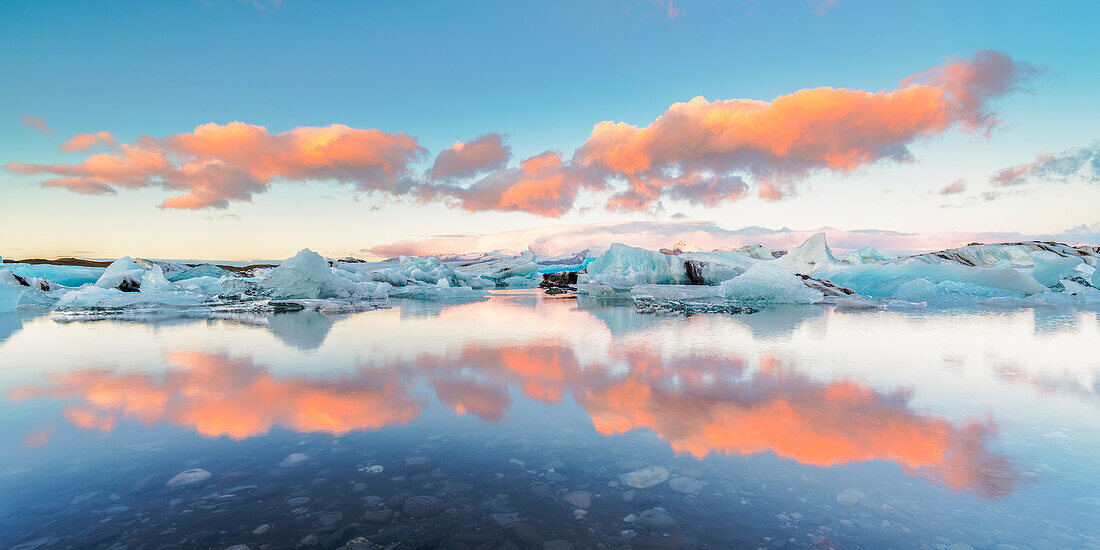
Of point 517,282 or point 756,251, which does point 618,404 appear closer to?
point 756,251

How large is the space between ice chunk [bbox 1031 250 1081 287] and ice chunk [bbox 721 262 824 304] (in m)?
10.6

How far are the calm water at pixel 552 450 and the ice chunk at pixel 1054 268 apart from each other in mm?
16906

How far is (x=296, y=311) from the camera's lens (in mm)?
10172

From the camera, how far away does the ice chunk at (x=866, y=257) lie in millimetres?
22438

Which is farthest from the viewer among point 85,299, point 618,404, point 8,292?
point 8,292

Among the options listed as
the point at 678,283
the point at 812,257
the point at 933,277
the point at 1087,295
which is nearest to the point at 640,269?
the point at 678,283

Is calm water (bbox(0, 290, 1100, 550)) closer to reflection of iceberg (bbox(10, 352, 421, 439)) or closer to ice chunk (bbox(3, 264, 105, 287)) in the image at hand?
reflection of iceberg (bbox(10, 352, 421, 439))

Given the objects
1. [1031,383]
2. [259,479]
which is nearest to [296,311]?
[259,479]

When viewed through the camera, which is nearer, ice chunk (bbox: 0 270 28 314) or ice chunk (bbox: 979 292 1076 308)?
ice chunk (bbox: 0 270 28 314)

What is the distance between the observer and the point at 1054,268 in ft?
52.0

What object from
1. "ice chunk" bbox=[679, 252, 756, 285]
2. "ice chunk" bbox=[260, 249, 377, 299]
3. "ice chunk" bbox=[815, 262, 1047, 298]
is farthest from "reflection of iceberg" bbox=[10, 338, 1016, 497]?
"ice chunk" bbox=[815, 262, 1047, 298]

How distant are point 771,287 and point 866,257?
16.3m

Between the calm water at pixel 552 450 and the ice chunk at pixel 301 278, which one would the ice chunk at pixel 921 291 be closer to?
the calm water at pixel 552 450

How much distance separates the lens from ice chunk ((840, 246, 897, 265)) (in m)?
22.4
